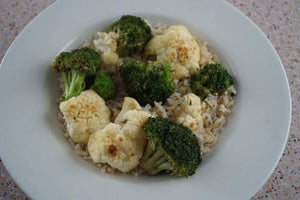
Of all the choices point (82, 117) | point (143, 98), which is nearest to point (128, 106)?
point (143, 98)

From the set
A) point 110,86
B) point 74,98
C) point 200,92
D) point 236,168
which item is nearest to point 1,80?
point 74,98

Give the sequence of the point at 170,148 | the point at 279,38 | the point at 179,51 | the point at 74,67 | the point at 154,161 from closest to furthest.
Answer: the point at 170,148 < the point at 154,161 < the point at 74,67 < the point at 179,51 < the point at 279,38

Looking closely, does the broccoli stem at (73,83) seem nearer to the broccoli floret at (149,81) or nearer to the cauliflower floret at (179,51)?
the broccoli floret at (149,81)

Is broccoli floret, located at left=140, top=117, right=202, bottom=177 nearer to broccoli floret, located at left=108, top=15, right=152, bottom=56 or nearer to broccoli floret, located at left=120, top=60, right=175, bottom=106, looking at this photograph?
broccoli floret, located at left=120, top=60, right=175, bottom=106

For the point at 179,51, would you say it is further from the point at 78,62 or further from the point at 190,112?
the point at 78,62

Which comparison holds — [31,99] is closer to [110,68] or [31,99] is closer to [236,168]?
[110,68]

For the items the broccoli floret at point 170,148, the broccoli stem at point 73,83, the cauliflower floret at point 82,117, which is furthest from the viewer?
the broccoli stem at point 73,83

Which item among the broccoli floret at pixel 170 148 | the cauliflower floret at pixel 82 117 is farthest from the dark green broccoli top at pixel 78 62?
the broccoli floret at pixel 170 148
